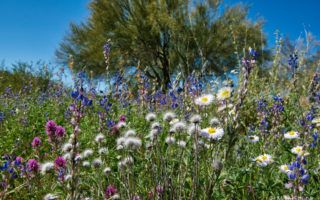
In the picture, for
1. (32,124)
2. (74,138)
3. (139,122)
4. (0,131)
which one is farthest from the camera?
(32,124)

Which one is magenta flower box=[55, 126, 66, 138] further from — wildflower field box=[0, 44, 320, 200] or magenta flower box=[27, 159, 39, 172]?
magenta flower box=[27, 159, 39, 172]

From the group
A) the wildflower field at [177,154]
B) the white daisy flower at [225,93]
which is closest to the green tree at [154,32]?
the wildflower field at [177,154]

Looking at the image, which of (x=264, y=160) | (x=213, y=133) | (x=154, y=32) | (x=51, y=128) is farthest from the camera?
(x=154, y=32)

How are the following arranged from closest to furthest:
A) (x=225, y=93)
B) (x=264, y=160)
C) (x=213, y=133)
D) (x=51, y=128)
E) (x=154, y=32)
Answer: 1. (x=213, y=133)
2. (x=225, y=93)
3. (x=264, y=160)
4. (x=51, y=128)
5. (x=154, y=32)

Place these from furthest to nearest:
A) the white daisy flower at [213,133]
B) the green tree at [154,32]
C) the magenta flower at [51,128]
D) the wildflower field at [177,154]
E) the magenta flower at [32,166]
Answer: the green tree at [154,32] < the magenta flower at [51,128] < the magenta flower at [32,166] < the white daisy flower at [213,133] < the wildflower field at [177,154]

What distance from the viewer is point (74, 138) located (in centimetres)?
125

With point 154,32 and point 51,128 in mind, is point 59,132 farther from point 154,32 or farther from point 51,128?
point 154,32

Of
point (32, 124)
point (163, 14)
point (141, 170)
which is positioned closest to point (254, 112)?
point (141, 170)

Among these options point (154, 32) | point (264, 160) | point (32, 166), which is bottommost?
point (32, 166)

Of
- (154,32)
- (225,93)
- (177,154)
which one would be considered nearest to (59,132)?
(177,154)

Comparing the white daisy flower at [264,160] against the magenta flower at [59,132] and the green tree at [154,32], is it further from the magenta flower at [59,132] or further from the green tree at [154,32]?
the green tree at [154,32]

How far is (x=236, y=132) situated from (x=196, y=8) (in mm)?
22978

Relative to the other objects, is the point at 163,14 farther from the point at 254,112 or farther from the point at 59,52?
the point at 254,112

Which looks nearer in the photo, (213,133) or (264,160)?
(213,133)
